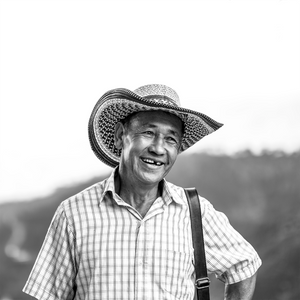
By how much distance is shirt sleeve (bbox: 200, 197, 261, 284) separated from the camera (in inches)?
72.0

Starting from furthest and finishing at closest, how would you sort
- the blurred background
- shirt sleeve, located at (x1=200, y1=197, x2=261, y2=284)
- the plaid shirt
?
the blurred background, shirt sleeve, located at (x1=200, y1=197, x2=261, y2=284), the plaid shirt

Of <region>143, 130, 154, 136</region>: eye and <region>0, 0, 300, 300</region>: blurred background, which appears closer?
<region>143, 130, 154, 136</region>: eye

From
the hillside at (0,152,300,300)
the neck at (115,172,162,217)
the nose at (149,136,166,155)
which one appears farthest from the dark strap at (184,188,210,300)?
the hillside at (0,152,300,300)

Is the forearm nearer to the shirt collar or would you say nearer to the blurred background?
the shirt collar

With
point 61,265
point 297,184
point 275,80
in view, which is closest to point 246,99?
point 275,80

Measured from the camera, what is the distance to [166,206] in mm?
1751

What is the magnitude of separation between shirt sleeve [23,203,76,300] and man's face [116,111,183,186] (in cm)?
33

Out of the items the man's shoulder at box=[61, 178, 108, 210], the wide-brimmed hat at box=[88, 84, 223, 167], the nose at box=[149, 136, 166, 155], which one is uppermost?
the wide-brimmed hat at box=[88, 84, 223, 167]

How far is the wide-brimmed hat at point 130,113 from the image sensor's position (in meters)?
1.70

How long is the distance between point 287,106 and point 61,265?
8.06ft

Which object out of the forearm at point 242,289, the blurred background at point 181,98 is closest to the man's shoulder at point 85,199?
the forearm at point 242,289

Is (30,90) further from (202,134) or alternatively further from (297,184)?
(297,184)

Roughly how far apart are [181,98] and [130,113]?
5.50ft

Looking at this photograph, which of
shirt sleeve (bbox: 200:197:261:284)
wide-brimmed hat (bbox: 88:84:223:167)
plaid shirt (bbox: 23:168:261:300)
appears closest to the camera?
plaid shirt (bbox: 23:168:261:300)
